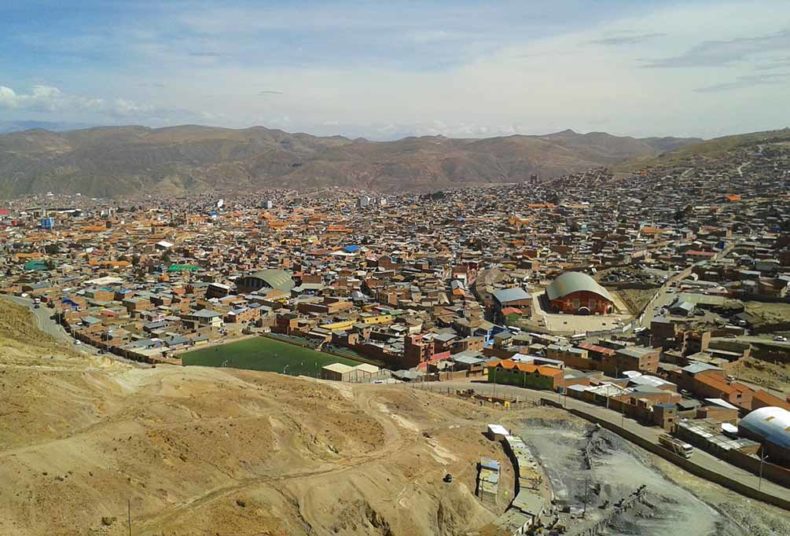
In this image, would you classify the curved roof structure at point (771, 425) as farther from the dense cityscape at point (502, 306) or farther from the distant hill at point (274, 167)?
the distant hill at point (274, 167)

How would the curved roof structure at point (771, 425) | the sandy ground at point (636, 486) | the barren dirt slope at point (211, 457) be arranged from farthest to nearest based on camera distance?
the curved roof structure at point (771, 425), the sandy ground at point (636, 486), the barren dirt slope at point (211, 457)

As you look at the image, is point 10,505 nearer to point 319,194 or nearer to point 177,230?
point 177,230

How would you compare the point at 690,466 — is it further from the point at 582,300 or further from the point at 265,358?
the point at 582,300

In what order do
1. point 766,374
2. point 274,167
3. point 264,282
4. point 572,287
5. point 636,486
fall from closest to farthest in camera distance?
point 636,486 → point 766,374 → point 572,287 → point 264,282 → point 274,167

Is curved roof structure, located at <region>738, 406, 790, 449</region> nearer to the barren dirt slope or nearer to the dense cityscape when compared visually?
the dense cityscape

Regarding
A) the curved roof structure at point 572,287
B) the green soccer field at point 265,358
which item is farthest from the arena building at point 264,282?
the curved roof structure at point 572,287

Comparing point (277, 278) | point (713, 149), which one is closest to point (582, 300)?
point (277, 278)
